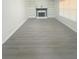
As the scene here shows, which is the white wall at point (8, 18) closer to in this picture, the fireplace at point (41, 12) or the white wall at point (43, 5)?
the white wall at point (43, 5)

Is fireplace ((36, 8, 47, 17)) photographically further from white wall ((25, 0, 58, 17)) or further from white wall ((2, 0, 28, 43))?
white wall ((2, 0, 28, 43))

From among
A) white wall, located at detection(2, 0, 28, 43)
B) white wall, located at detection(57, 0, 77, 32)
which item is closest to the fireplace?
white wall, located at detection(57, 0, 77, 32)

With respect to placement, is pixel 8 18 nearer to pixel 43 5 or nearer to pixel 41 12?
pixel 41 12

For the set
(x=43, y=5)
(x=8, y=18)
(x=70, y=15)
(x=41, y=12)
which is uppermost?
(x=43, y=5)

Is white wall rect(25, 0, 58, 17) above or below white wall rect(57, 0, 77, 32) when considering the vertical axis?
above

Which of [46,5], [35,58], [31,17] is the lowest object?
[35,58]

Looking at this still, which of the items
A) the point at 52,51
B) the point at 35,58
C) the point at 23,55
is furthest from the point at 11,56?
the point at 52,51

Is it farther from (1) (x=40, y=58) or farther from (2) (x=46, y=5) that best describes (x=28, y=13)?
(1) (x=40, y=58)


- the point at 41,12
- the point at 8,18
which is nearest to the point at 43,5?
the point at 41,12

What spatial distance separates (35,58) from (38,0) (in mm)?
11387

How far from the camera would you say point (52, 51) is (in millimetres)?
3738

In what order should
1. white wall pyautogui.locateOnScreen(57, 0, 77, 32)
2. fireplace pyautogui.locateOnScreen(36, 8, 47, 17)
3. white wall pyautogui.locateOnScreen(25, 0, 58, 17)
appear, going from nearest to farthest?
white wall pyautogui.locateOnScreen(57, 0, 77, 32), white wall pyautogui.locateOnScreen(25, 0, 58, 17), fireplace pyautogui.locateOnScreen(36, 8, 47, 17)

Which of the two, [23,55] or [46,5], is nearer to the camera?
[23,55]

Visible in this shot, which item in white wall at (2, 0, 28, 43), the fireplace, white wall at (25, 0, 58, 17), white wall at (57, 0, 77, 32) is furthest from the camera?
the fireplace
